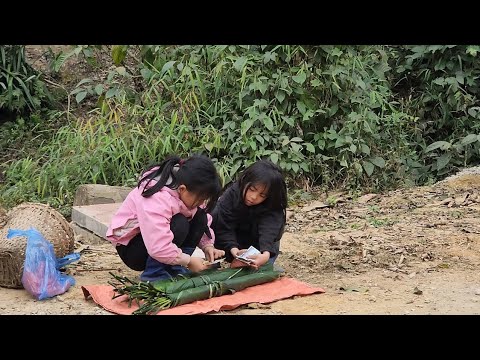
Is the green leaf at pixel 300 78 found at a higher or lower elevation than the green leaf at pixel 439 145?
higher

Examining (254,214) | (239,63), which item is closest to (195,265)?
(254,214)

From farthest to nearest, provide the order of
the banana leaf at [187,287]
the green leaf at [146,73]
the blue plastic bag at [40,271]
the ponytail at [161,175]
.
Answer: the green leaf at [146,73]
the blue plastic bag at [40,271]
the ponytail at [161,175]
the banana leaf at [187,287]

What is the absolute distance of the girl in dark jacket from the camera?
379 cm

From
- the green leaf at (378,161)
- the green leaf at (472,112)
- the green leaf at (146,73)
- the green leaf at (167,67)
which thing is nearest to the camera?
the green leaf at (378,161)

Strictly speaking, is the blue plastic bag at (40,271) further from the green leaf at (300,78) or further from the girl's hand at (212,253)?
the green leaf at (300,78)

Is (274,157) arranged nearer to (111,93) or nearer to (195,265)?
(111,93)

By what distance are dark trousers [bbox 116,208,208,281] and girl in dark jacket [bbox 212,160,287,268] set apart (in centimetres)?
29

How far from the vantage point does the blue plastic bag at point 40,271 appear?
12.0 feet

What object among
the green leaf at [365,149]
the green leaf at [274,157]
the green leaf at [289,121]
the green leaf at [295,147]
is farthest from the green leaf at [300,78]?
the green leaf at [365,149]

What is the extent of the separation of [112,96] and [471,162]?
3.98 metres

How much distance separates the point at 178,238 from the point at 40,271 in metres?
0.75

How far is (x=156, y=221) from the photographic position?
344 centimetres

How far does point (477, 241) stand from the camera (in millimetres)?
4832

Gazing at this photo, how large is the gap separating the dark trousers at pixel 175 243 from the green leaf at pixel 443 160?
4560 millimetres
